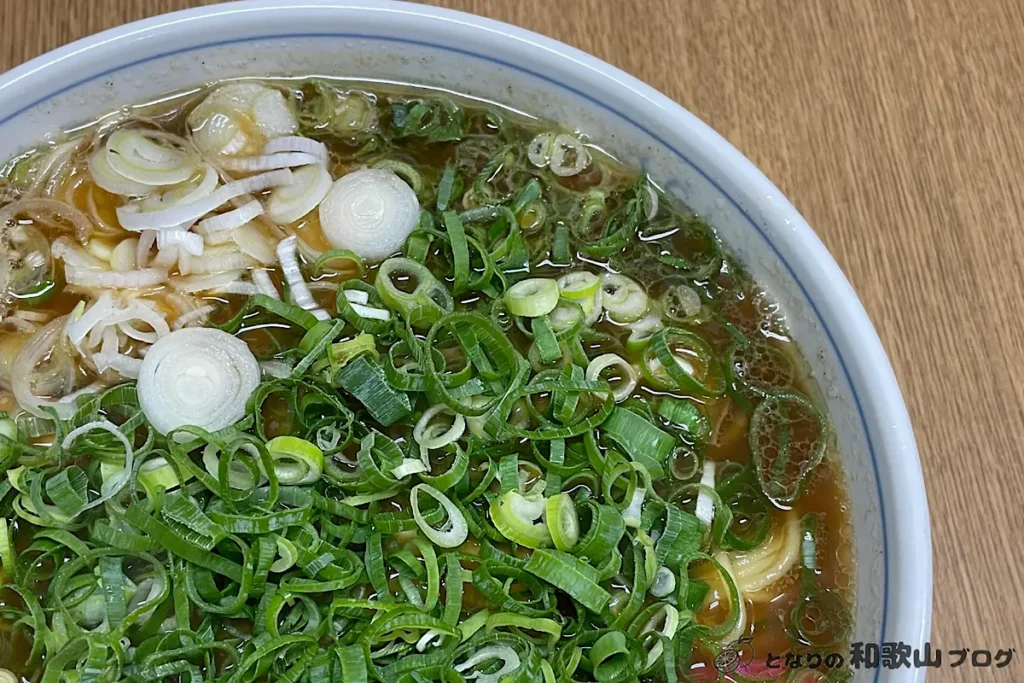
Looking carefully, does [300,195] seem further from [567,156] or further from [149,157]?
[567,156]

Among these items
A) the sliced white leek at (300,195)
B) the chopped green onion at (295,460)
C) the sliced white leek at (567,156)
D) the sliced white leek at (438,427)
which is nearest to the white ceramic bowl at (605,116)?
the sliced white leek at (567,156)

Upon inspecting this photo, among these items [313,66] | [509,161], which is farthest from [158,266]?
[509,161]

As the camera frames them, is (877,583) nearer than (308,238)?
Yes

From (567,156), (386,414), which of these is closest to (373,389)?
(386,414)

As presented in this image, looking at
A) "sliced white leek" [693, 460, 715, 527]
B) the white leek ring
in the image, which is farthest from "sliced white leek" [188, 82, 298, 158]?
"sliced white leek" [693, 460, 715, 527]

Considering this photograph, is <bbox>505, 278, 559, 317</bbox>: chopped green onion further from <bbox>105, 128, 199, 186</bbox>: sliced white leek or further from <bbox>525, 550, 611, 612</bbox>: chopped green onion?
<bbox>105, 128, 199, 186</bbox>: sliced white leek

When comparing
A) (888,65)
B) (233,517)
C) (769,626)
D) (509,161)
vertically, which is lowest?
(769,626)

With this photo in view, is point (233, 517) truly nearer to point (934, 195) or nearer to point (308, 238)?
point (308, 238)
